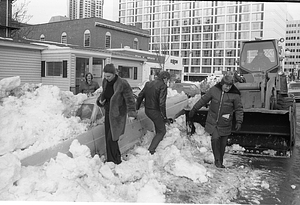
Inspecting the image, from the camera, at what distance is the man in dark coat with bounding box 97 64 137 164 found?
488cm

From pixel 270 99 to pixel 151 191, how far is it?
13.9 ft

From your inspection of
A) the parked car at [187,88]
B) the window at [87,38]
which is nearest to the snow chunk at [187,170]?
the parked car at [187,88]

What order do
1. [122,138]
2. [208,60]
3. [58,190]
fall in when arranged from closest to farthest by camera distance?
[58,190] < [122,138] < [208,60]

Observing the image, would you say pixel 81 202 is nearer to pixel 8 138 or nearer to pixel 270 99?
pixel 8 138

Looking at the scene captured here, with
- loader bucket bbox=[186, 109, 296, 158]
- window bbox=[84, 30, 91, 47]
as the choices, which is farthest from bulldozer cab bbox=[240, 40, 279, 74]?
window bbox=[84, 30, 91, 47]

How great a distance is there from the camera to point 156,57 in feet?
67.9

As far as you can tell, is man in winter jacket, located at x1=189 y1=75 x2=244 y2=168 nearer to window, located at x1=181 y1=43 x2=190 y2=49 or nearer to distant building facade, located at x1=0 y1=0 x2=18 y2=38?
distant building facade, located at x1=0 y1=0 x2=18 y2=38

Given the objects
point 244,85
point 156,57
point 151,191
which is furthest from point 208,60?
point 151,191

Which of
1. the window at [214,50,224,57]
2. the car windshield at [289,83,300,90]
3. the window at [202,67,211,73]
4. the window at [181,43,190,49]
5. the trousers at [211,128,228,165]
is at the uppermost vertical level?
the window at [181,43,190,49]

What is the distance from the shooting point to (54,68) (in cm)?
1110

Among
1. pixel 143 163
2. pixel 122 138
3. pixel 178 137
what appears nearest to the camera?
pixel 143 163

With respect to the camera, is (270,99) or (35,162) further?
(270,99)

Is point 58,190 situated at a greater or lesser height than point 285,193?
greater

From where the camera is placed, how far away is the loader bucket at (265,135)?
21.8ft
